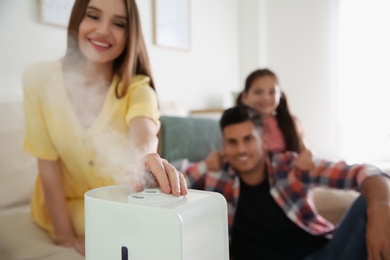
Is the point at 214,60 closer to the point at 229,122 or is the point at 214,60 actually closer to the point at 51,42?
the point at 229,122

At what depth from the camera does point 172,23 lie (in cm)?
192

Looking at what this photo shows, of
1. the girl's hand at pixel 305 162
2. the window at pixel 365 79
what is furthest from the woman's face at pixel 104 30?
the window at pixel 365 79

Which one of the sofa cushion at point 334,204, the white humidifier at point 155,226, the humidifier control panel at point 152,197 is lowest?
the sofa cushion at point 334,204

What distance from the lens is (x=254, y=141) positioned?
1.26 metres

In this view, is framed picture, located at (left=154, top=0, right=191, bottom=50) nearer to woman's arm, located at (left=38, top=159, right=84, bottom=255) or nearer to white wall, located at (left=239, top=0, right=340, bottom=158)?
white wall, located at (left=239, top=0, right=340, bottom=158)

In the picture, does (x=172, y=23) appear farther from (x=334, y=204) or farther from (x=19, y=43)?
(x=334, y=204)

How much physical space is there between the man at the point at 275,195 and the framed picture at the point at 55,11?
694mm

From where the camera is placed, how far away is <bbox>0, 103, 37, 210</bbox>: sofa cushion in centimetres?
101

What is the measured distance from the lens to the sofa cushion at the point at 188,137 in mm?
1533

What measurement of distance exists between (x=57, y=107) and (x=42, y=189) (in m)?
0.21

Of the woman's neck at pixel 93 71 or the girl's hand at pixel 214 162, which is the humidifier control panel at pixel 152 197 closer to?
the woman's neck at pixel 93 71

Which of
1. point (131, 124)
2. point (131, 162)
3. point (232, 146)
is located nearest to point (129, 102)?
point (131, 124)

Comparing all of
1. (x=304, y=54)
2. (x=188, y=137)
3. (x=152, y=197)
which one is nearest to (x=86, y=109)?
(x=152, y=197)

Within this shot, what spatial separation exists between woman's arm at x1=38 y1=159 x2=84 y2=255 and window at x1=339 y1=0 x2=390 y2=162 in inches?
71.9
